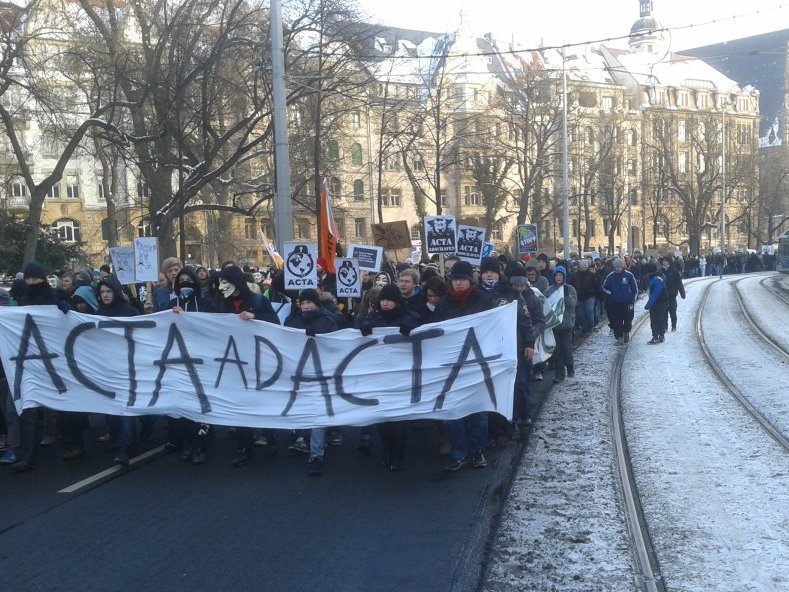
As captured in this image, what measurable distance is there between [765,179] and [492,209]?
1513 inches

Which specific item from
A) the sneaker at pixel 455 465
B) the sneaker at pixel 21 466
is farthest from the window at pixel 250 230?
the sneaker at pixel 455 465

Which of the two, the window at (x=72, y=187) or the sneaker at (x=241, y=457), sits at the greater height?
the window at (x=72, y=187)

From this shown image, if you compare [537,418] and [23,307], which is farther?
[537,418]

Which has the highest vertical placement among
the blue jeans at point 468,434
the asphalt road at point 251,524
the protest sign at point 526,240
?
the protest sign at point 526,240

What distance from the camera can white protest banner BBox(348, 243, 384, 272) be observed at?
43.7 feet

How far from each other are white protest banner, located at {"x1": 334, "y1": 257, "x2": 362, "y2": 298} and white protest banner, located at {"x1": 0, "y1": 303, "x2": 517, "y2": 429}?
4182 millimetres

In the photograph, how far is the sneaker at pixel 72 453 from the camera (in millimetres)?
8203

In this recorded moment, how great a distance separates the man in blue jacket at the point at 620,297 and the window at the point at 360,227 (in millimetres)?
46861

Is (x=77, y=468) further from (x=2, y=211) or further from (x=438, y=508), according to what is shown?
(x=2, y=211)

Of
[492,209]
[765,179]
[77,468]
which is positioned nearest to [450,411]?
[77,468]

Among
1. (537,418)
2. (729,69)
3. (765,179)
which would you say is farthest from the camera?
(729,69)

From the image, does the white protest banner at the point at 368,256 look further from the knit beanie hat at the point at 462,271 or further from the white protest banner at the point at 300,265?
the knit beanie hat at the point at 462,271

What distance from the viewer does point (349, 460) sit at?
812 cm

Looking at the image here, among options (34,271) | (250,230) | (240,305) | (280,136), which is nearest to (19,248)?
(280,136)
